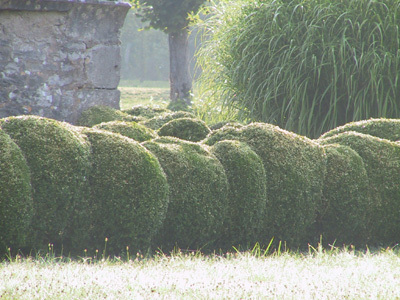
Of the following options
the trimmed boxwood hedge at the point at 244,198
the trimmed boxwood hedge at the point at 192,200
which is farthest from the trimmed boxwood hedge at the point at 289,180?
the trimmed boxwood hedge at the point at 192,200

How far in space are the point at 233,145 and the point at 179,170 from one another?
0.48 metres

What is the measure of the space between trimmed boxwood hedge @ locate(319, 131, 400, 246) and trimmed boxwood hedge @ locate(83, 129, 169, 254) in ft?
5.68

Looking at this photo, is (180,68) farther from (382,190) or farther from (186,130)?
(382,190)

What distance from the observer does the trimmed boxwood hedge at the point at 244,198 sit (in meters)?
3.38

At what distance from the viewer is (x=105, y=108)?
222 inches

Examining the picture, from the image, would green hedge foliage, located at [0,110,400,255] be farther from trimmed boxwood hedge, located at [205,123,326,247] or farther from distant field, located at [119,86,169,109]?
distant field, located at [119,86,169,109]

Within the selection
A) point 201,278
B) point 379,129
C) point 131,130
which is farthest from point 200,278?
point 379,129

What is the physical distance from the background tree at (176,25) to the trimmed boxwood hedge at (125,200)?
7.99 meters

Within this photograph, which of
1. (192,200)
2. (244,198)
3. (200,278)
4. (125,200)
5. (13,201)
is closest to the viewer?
(200,278)

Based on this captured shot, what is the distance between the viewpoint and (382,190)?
3836 mm

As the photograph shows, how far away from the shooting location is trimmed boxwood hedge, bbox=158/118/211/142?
13.7 feet

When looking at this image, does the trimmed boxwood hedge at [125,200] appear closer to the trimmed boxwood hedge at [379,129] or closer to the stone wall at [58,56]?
the trimmed boxwood hedge at [379,129]

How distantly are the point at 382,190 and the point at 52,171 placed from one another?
253 centimetres

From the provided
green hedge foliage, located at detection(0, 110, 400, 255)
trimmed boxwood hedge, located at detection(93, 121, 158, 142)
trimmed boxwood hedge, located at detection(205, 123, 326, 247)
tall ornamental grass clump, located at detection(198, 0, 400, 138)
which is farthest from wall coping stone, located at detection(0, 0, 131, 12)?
trimmed boxwood hedge, located at detection(205, 123, 326, 247)
